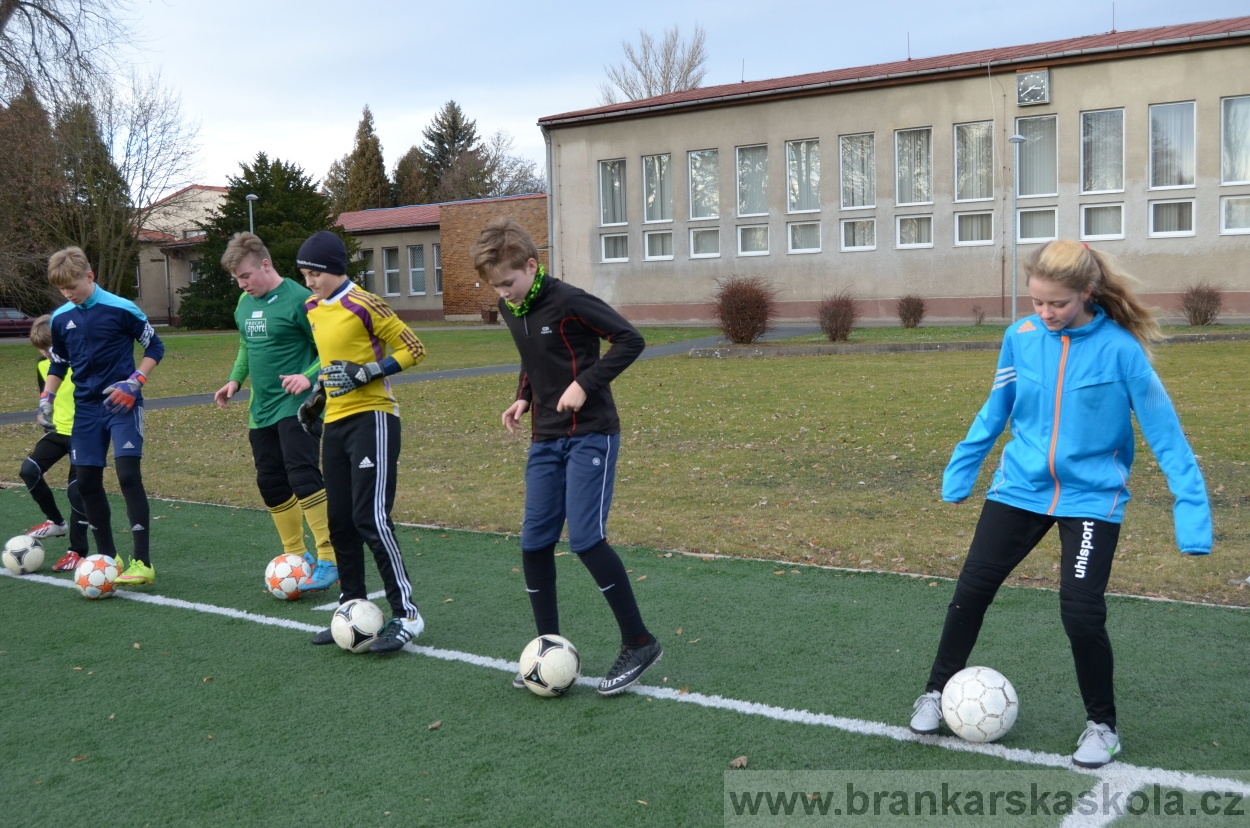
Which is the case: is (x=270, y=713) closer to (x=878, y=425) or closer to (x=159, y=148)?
(x=878, y=425)

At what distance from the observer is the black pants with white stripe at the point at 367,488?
526 centimetres

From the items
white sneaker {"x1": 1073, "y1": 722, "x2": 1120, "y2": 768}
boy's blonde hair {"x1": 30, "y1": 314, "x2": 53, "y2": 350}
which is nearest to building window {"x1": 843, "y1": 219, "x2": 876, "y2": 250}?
boy's blonde hair {"x1": 30, "y1": 314, "x2": 53, "y2": 350}

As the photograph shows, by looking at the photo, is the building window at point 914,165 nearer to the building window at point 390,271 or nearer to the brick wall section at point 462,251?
the brick wall section at point 462,251

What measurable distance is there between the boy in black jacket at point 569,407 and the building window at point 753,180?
119 feet

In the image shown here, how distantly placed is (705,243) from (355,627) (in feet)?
122

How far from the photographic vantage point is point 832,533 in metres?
7.62

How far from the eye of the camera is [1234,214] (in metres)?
33.2

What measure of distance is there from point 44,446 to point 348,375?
389 centimetres

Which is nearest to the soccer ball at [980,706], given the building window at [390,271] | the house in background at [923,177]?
the house in background at [923,177]

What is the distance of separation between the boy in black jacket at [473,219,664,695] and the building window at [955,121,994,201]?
3439cm

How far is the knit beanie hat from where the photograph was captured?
525 cm

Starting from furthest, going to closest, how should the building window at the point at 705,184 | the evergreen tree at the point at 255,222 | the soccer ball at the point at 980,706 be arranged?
the evergreen tree at the point at 255,222, the building window at the point at 705,184, the soccer ball at the point at 980,706

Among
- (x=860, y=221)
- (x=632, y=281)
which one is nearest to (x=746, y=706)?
(x=860, y=221)

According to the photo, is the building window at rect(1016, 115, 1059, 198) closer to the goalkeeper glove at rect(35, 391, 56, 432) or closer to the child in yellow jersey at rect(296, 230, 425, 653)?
the goalkeeper glove at rect(35, 391, 56, 432)
